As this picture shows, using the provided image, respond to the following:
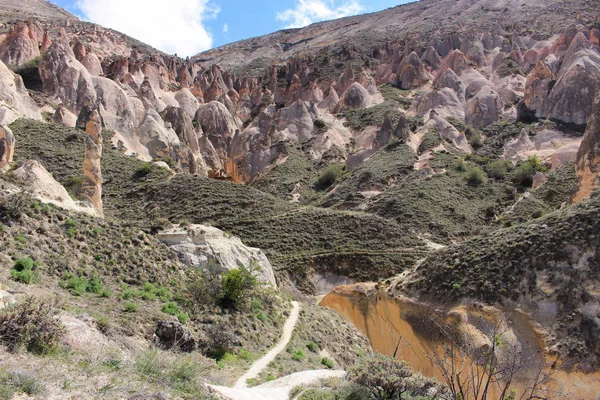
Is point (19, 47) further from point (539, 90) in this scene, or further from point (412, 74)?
point (539, 90)

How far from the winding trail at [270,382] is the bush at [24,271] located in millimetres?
6396

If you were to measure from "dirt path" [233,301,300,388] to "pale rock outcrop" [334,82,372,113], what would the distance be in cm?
5522

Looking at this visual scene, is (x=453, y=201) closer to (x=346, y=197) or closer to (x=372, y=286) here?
(x=346, y=197)

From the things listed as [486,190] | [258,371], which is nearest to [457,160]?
[486,190]

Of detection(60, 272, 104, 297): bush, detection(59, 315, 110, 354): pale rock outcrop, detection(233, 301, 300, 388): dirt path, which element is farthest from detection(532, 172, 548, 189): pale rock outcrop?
detection(59, 315, 110, 354): pale rock outcrop

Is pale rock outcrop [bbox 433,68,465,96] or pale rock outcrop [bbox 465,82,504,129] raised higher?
pale rock outcrop [bbox 433,68,465,96]

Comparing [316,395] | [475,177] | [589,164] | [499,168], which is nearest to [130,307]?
[316,395]

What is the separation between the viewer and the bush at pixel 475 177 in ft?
153

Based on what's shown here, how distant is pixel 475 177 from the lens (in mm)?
46812

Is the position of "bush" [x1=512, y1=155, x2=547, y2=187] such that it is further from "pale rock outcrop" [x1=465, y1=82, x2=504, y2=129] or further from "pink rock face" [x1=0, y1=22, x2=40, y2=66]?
"pink rock face" [x1=0, y1=22, x2=40, y2=66]

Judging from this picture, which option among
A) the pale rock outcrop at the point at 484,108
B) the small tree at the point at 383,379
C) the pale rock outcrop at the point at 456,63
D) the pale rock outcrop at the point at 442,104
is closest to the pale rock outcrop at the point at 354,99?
the pale rock outcrop at the point at 442,104

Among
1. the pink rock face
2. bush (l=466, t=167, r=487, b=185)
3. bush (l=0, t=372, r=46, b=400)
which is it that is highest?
the pink rock face

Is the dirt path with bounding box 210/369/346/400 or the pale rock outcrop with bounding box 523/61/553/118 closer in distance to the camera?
the dirt path with bounding box 210/369/346/400

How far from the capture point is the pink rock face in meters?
61.0
